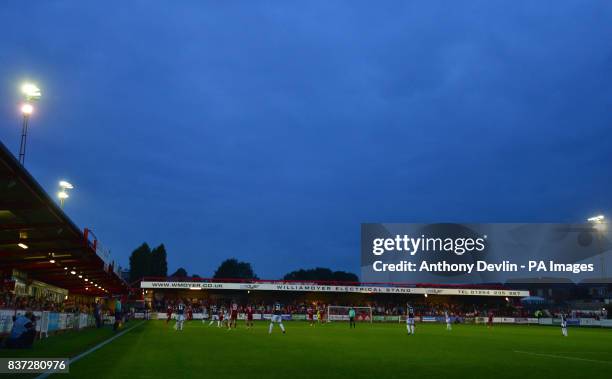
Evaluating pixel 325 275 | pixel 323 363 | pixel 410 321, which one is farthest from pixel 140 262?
pixel 323 363

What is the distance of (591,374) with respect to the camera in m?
14.8

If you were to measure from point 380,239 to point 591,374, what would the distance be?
2011 inches

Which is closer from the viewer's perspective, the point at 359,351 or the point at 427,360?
the point at 427,360

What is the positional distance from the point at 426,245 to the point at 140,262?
9053 centimetres

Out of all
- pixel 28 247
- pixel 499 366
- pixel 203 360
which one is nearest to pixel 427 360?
pixel 499 366

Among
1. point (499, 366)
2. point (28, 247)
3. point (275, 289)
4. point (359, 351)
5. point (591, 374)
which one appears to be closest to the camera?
point (591, 374)

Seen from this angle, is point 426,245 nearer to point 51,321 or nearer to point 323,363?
point 51,321

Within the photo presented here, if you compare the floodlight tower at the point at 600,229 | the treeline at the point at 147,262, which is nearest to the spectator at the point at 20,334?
the floodlight tower at the point at 600,229

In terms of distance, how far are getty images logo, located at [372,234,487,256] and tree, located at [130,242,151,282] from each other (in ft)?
282

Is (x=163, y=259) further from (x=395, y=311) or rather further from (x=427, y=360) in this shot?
(x=427, y=360)

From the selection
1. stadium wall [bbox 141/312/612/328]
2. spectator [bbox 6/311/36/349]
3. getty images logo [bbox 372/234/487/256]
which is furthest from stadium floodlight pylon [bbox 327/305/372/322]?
spectator [bbox 6/311/36/349]

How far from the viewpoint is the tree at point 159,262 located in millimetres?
138750

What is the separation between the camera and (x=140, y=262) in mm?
136875

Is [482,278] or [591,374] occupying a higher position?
[482,278]
